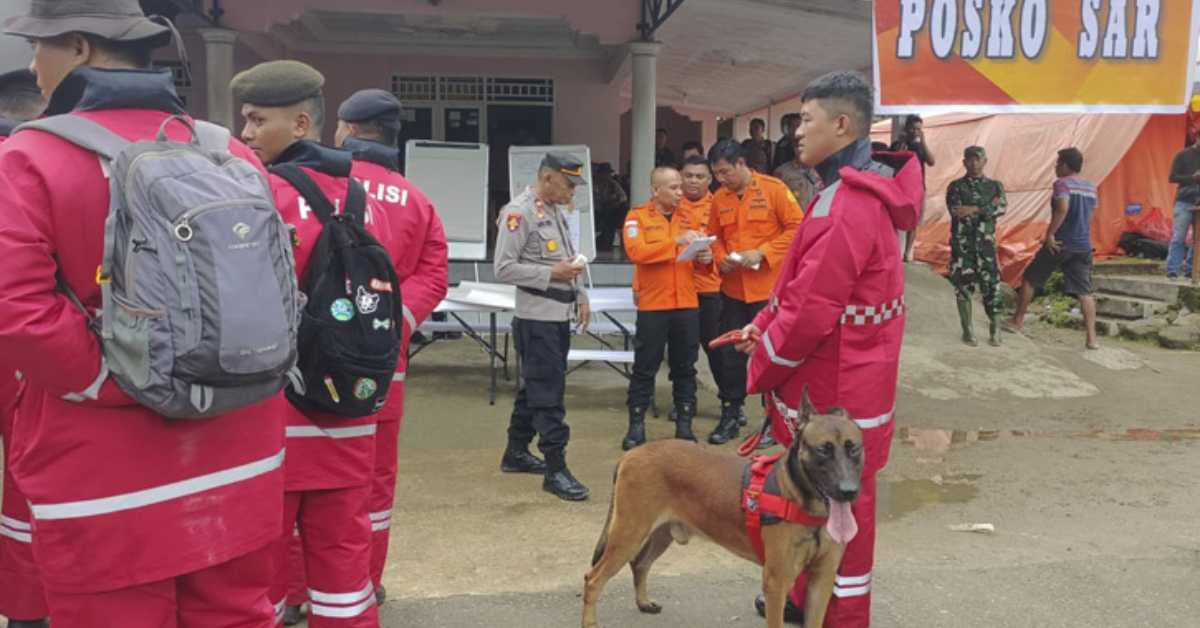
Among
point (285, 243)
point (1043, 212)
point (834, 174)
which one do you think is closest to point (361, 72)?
point (1043, 212)

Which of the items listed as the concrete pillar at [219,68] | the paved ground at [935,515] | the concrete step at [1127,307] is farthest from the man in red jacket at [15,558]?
the concrete step at [1127,307]

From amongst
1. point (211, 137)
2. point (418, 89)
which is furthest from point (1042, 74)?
point (418, 89)

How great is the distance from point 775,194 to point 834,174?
311 centimetres

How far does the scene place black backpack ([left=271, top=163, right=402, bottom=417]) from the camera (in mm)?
2588

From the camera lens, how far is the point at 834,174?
342 cm

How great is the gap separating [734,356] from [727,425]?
0.52 metres

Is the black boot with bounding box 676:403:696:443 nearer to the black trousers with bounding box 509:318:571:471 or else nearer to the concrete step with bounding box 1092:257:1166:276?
the black trousers with bounding box 509:318:571:471

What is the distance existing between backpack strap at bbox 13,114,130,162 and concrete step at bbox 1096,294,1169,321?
42.2ft

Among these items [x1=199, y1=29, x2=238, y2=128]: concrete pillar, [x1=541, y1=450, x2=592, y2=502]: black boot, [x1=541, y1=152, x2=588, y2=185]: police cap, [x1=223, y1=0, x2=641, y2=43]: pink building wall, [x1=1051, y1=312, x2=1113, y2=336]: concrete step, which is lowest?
[x1=541, y1=450, x2=592, y2=502]: black boot

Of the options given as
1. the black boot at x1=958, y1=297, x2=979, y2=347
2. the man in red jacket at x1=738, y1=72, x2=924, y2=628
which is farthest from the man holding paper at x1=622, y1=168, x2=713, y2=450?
the black boot at x1=958, y1=297, x2=979, y2=347

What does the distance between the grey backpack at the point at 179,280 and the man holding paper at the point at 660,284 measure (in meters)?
4.38

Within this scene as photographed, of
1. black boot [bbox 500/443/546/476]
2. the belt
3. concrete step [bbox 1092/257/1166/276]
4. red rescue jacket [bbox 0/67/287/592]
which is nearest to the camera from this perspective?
red rescue jacket [bbox 0/67/287/592]

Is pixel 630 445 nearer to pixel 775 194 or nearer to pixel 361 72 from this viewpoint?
pixel 775 194

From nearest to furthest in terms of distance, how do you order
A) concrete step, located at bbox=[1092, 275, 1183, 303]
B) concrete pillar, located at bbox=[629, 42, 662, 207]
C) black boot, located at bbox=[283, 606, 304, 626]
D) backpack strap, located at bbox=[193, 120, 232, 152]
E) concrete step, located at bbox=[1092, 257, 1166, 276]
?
backpack strap, located at bbox=[193, 120, 232, 152], black boot, located at bbox=[283, 606, 304, 626], concrete pillar, located at bbox=[629, 42, 662, 207], concrete step, located at bbox=[1092, 275, 1183, 303], concrete step, located at bbox=[1092, 257, 1166, 276]
